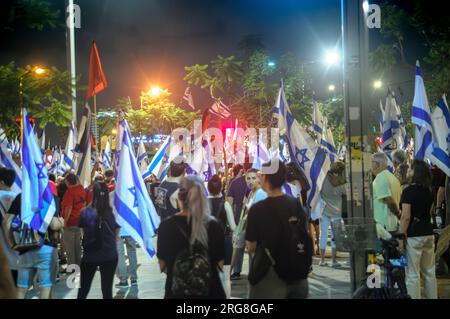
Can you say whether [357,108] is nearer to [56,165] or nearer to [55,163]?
[56,165]

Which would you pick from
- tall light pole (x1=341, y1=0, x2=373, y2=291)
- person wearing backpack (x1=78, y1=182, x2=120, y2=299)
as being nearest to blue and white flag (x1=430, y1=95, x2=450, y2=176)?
tall light pole (x1=341, y1=0, x2=373, y2=291)

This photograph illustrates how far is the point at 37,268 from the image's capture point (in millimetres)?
7562

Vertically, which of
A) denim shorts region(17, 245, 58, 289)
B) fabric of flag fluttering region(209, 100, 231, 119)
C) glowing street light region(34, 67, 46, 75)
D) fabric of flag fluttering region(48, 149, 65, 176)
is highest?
fabric of flag fluttering region(209, 100, 231, 119)

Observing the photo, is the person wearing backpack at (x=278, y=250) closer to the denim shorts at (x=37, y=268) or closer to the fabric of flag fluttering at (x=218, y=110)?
the denim shorts at (x=37, y=268)

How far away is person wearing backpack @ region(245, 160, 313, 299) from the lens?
5547 millimetres

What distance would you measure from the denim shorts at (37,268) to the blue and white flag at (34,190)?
294 millimetres

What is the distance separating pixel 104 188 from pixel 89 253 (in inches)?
38.0

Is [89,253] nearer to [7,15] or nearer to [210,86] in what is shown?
[7,15]

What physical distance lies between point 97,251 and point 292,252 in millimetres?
2837

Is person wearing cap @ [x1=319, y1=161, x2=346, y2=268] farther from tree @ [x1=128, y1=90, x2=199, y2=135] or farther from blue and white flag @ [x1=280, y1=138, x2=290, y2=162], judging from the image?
tree @ [x1=128, y1=90, x2=199, y2=135]

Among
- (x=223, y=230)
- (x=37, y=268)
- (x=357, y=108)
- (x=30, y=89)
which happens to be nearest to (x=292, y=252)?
(x=223, y=230)

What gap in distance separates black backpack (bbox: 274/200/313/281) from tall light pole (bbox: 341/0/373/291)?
8.11 ft

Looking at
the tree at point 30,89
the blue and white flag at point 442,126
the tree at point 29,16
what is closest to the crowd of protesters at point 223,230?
the blue and white flag at point 442,126
